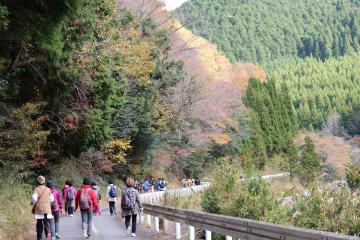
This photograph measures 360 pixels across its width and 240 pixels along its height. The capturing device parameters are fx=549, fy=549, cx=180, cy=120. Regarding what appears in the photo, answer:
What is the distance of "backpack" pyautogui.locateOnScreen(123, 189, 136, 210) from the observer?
15508 millimetres

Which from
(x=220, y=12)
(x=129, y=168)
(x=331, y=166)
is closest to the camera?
(x=129, y=168)

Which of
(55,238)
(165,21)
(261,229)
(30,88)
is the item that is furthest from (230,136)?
(261,229)

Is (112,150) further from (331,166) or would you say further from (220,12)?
(220,12)

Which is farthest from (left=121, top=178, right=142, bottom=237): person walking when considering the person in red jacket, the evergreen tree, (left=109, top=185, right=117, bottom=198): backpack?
the evergreen tree

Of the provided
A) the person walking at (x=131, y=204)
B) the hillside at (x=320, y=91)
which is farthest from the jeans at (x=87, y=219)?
the hillside at (x=320, y=91)

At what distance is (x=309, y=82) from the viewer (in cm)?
18675

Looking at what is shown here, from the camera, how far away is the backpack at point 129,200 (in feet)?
50.9

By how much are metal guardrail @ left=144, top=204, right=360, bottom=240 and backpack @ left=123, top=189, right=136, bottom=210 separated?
3.48ft

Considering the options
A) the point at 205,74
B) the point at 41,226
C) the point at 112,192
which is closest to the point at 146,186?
the point at 112,192

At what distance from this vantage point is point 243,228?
33.1ft

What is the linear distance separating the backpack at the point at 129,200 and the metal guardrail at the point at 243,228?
1061 millimetres

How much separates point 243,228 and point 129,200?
20.3 ft

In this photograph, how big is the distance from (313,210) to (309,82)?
180 m

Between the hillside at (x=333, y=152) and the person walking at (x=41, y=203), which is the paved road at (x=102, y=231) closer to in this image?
the person walking at (x=41, y=203)
